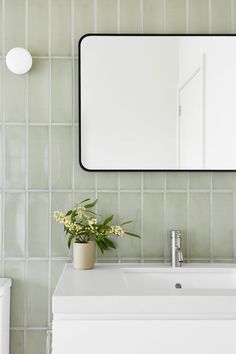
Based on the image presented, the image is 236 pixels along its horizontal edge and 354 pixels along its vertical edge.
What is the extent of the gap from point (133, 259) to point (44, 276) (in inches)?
15.6

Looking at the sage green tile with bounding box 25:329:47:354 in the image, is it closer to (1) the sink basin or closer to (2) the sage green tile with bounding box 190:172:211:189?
(1) the sink basin

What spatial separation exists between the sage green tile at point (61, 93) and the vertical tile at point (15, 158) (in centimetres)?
17

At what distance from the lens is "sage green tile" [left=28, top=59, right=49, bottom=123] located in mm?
1812

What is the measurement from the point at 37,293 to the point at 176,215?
697 mm

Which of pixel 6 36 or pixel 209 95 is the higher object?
pixel 6 36

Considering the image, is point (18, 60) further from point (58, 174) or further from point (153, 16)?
point (153, 16)

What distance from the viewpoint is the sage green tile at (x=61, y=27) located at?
71.5 inches

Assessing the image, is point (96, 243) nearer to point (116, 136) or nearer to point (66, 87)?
point (116, 136)

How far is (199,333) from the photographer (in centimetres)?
130

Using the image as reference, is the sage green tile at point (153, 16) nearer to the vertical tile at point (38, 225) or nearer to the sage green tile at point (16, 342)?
the vertical tile at point (38, 225)

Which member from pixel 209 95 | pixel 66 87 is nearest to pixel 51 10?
pixel 66 87

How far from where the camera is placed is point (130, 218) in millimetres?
1816

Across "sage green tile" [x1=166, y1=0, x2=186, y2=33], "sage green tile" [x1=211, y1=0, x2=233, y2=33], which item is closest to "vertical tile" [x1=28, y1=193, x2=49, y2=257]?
"sage green tile" [x1=166, y1=0, x2=186, y2=33]

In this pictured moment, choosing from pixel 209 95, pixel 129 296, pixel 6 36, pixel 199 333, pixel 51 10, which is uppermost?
pixel 51 10
